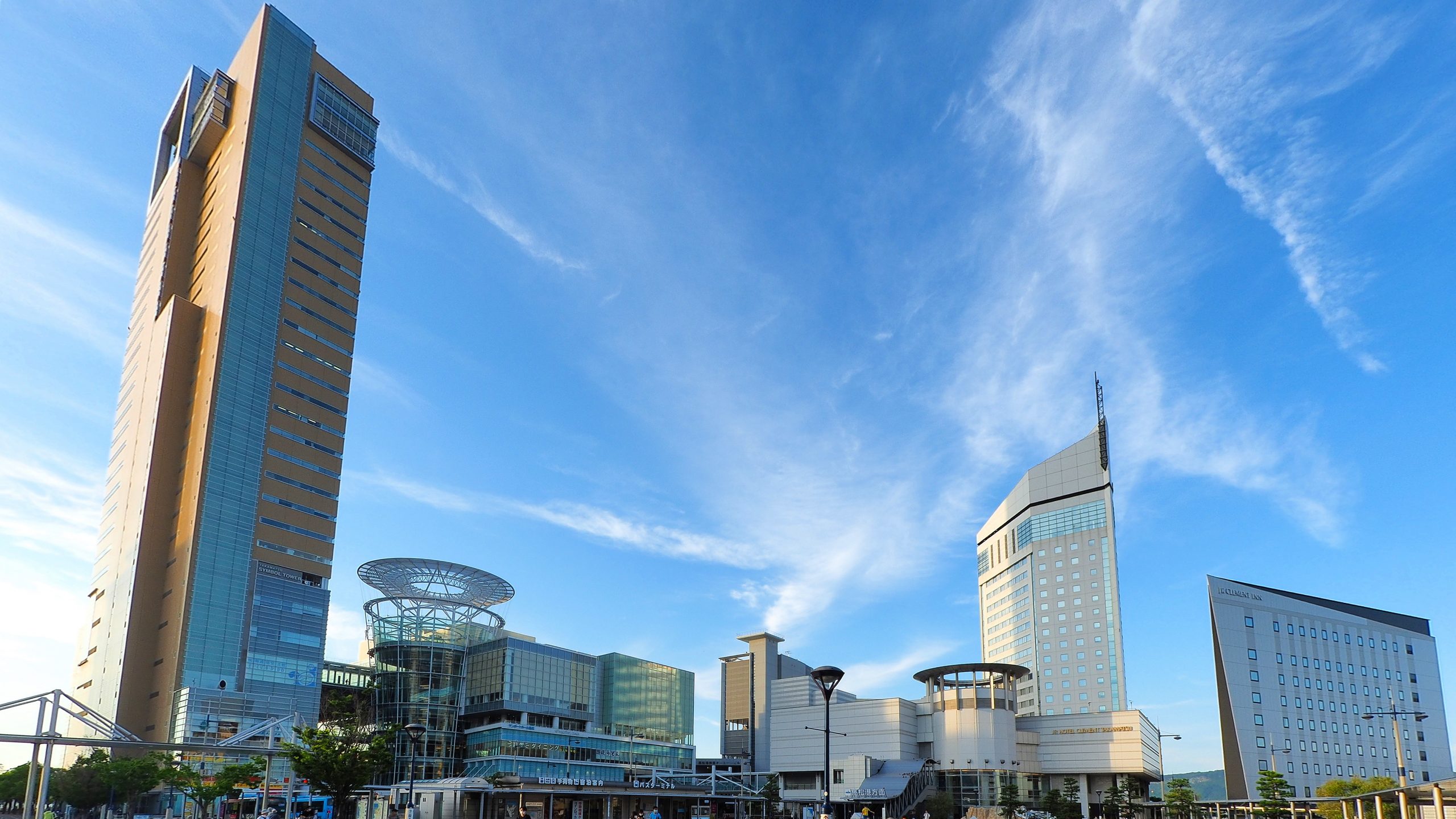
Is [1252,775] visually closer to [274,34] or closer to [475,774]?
[475,774]

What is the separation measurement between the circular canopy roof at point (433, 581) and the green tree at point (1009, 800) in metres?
64.3

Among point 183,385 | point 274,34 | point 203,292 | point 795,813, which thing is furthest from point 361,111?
point 795,813

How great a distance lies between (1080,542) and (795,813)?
67.4m

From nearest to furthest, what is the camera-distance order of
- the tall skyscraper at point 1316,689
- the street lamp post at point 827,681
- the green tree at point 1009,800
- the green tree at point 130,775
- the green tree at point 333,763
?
the street lamp post at point 827,681, the green tree at point 333,763, the green tree at point 130,775, the green tree at point 1009,800, the tall skyscraper at point 1316,689

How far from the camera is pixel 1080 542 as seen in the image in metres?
160

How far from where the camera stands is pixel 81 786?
75.7 meters

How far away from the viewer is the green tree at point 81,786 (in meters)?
75.3

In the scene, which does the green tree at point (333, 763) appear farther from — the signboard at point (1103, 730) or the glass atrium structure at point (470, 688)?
the signboard at point (1103, 730)

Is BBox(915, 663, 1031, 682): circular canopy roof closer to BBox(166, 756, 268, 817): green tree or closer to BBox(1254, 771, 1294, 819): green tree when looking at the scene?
BBox(1254, 771, 1294, 819): green tree

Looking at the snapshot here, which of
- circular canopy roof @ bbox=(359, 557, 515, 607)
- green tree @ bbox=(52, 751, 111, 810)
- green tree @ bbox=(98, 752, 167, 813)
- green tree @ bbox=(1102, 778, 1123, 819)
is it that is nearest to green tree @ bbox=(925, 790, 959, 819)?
green tree @ bbox=(1102, 778, 1123, 819)

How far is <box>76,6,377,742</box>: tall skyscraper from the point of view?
114m

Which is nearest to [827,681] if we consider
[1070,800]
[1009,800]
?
[1009,800]

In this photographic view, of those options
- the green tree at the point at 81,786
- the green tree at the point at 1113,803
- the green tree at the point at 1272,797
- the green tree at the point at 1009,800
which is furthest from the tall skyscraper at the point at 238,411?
the green tree at the point at 1272,797

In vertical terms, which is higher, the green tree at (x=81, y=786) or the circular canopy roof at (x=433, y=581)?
the circular canopy roof at (x=433, y=581)
